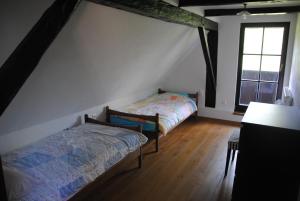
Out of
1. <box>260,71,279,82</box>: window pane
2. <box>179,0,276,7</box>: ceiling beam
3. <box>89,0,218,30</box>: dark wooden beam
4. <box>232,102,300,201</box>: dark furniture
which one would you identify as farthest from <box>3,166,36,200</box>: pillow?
<box>260,71,279,82</box>: window pane

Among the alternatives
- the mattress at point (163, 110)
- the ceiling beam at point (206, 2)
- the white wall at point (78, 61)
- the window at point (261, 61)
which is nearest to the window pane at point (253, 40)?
the window at point (261, 61)

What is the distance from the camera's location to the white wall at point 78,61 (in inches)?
75.3

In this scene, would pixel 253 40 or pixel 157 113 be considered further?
pixel 253 40

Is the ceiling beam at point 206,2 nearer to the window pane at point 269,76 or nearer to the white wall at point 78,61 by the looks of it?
the white wall at point 78,61

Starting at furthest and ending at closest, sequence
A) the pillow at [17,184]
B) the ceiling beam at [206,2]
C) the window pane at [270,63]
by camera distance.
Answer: the window pane at [270,63], the ceiling beam at [206,2], the pillow at [17,184]

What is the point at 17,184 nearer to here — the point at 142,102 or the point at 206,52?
the point at 142,102

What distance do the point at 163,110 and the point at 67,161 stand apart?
6.82 ft

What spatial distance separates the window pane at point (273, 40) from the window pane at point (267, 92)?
1.96 feet

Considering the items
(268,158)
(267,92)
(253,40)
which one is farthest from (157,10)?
(267,92)

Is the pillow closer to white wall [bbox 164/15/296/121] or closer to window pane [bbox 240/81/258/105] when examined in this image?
white wall [bbox 164/15/296/121]

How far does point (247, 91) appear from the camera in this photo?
4.76 m

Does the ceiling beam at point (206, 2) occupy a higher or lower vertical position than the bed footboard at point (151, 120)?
higher

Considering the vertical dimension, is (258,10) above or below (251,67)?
above

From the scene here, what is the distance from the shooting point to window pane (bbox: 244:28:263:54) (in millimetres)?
4391
